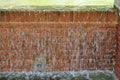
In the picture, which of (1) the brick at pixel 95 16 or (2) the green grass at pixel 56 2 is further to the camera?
(2) the green grass at pixel 56 2

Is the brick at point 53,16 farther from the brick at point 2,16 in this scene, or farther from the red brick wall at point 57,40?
the brick at point 2,16

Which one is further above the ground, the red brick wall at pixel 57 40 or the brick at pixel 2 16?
the brick at pixel 2 16

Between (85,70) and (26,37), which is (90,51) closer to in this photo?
(85,70)

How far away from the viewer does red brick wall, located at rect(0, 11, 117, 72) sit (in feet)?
24.2

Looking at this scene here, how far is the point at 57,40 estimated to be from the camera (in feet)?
24.6

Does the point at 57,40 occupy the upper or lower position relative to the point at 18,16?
lower

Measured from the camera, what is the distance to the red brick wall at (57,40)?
737 centimetres

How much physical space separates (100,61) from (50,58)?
91 centimetres

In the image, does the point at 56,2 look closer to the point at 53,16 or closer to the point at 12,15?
the point at 53,16

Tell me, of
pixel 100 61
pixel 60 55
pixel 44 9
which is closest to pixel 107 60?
pixel 100 61

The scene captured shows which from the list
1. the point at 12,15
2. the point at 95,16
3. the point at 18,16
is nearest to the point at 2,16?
the point at 12,15

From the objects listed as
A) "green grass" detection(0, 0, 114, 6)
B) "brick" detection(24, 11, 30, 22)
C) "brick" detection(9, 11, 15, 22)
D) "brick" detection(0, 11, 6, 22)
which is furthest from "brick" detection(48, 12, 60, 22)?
"green grass" detection(0, 0, 114, 6)

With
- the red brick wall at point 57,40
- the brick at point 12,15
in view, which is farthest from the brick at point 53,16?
the brick at point 12,15

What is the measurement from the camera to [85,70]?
7645 millimetres
